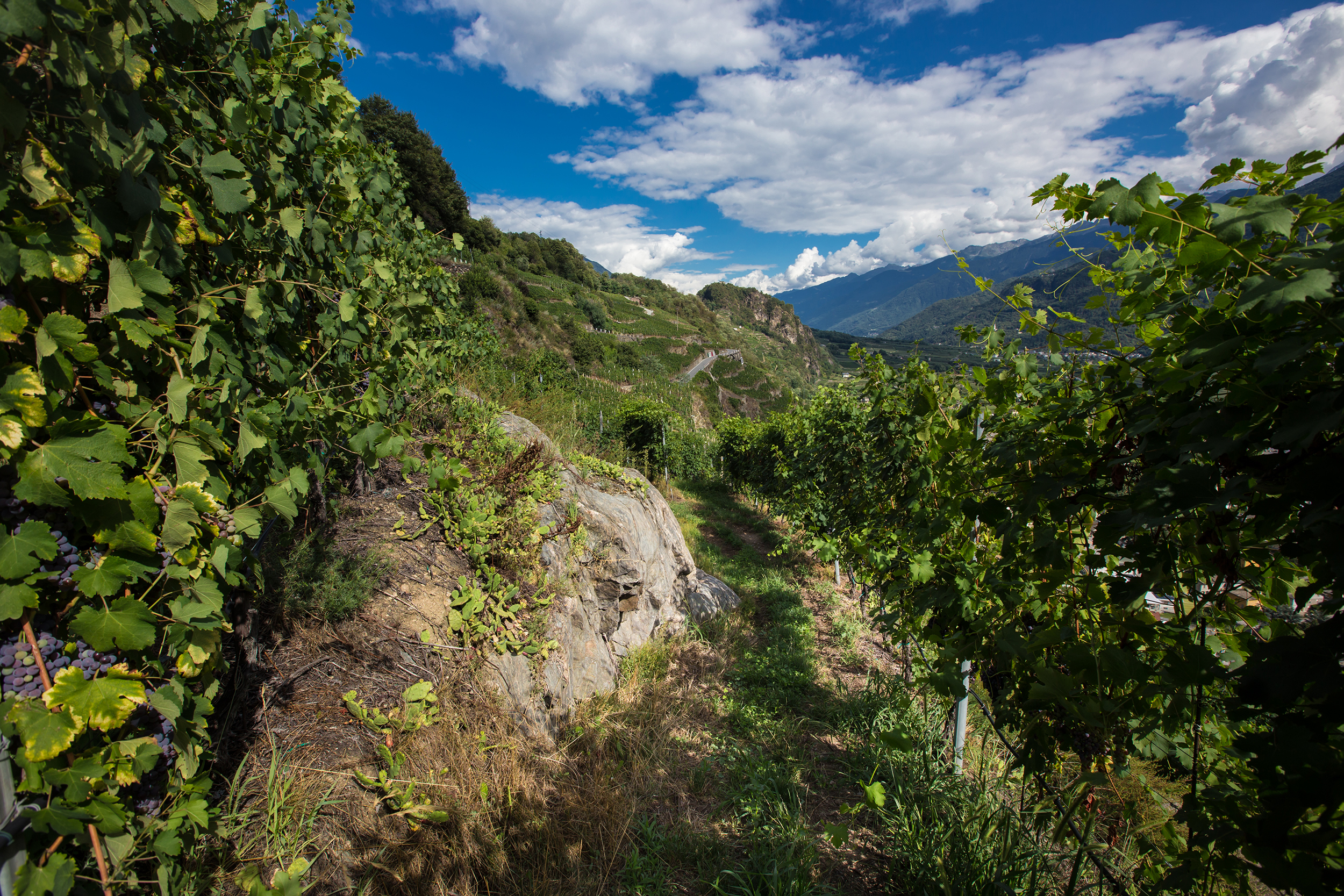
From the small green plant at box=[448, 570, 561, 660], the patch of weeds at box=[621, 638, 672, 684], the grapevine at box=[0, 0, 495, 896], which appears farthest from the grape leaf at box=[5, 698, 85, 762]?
the patch of weeds at box=[621, 638, 672, 684]

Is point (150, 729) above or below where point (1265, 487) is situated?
below

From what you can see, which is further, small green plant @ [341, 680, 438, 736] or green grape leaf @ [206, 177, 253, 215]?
small green plant @ [341, 680, 438, 736]

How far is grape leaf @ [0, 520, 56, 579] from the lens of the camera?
112 cm

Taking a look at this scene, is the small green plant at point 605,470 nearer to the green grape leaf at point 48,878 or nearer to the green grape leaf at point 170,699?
the green grape leaf at point 170,699

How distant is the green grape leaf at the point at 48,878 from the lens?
1103 mm

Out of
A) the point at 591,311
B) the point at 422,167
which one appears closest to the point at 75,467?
the point at 422,167

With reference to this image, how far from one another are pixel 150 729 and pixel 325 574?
1738 millimetres

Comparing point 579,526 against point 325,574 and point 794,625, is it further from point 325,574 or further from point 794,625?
point 794,625

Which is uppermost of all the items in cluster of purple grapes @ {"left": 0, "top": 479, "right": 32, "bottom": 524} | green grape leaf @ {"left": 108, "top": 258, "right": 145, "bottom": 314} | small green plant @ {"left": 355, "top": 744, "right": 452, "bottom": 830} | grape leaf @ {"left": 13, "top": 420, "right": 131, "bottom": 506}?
green grape leaf @ {"left": 108, "top": 258, "right": 145, "bottom": 314}

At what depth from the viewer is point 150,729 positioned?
1.50 meters

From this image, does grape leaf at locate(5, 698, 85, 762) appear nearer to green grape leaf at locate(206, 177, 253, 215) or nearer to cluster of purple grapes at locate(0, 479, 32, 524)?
cluster of purple grapes at locate(0, 479, 32, 524)

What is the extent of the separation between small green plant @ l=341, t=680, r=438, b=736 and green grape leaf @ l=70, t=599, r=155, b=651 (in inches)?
68.4

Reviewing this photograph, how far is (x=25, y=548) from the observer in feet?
3.75

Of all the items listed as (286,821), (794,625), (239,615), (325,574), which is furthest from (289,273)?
(794,625)
